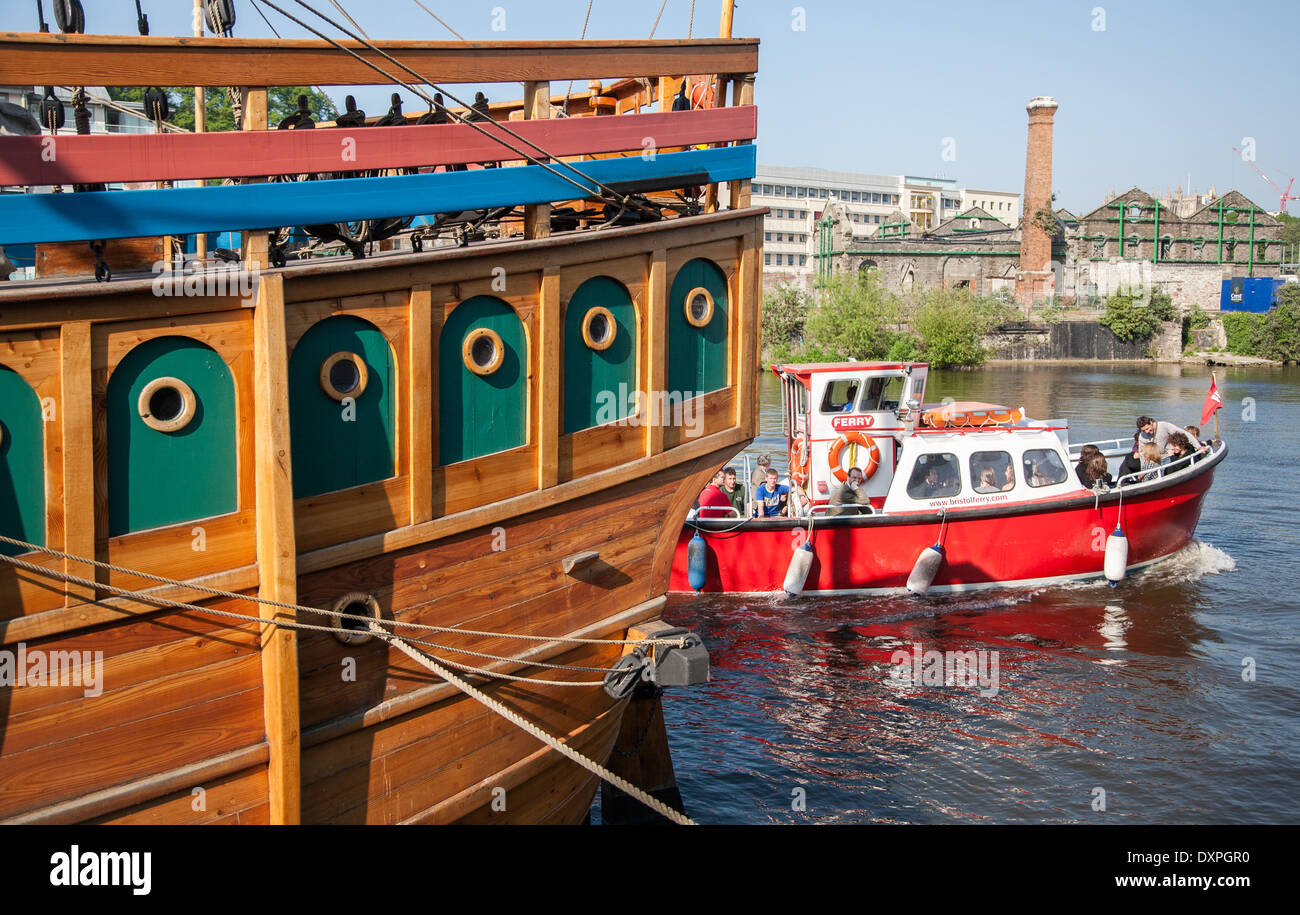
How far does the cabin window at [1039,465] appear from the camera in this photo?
17922 millimetres

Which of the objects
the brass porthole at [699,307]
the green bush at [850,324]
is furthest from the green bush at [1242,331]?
the brass porthole at [699,307]

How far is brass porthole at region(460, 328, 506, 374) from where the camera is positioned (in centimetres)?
621

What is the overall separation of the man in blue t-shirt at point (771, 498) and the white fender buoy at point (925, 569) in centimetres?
256

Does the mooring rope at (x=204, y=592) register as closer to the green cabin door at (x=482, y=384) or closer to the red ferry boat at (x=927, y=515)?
the green cabin door at (x=482, y=384)

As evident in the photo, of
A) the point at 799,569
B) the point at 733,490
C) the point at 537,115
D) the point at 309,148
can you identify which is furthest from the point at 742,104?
the point at 733,490

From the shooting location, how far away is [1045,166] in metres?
72.8

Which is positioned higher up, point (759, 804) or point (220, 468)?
point (220, 468)

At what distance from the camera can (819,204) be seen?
99.4 metres

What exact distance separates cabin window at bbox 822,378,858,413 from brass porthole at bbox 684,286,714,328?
38.4ft

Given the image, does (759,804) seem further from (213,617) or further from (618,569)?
(213,617)

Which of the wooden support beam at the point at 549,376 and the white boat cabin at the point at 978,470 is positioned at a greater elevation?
the wooden support beam at the point at 549,376
